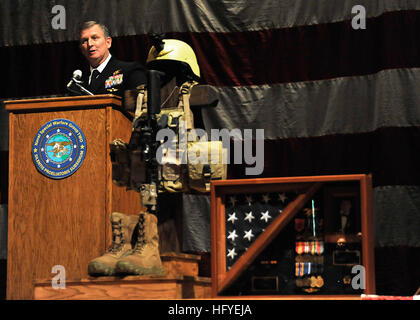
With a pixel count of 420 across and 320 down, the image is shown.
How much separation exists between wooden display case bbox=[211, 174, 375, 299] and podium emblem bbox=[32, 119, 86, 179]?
81cm

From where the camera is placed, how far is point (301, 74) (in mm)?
4871

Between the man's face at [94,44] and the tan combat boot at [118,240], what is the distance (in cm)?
124

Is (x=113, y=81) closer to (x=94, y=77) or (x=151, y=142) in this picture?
(x=94, y=77)

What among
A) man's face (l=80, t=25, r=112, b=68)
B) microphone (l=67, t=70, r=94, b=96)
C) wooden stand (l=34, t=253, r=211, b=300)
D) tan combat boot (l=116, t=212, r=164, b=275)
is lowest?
wooden stand (l=34, t=253, r=211, b=300)

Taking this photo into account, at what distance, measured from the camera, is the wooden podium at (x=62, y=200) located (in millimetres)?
3887

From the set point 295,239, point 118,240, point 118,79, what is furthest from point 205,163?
point 118,79

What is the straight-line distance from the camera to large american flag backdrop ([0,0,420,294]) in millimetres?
4543

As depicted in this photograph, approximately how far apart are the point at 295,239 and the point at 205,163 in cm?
65

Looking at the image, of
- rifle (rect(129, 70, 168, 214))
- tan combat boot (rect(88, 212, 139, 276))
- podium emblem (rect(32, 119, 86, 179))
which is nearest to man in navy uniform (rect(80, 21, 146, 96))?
podium emblem (rect(32, 119, 86, 179))

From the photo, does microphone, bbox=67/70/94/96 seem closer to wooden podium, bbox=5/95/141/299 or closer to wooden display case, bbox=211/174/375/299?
wooden podium, bbox=5/95/141/299

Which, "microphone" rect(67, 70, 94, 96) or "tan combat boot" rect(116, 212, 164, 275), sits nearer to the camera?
"tan combat boot" rect(116, 212, 164, 275)

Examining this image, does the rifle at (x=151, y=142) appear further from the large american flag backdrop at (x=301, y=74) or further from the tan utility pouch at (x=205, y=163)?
the large american flag backdrop at (x=301, y=74)

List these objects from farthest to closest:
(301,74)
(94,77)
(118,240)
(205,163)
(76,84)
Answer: (301,74) → (94,77) → (76,84) → (205,163) → (118,240)
